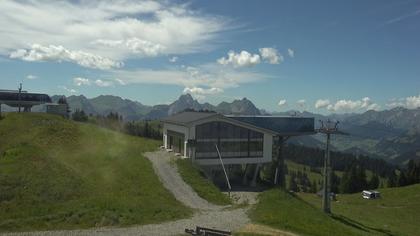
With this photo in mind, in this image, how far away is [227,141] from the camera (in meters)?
58.5

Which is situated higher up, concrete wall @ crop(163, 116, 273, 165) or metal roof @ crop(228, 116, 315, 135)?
metal roof @ crop(228, 116, 315, 135)

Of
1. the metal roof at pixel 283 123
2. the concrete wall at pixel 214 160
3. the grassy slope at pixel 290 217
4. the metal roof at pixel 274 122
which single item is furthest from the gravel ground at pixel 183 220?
the metal roof at pixel 283 123

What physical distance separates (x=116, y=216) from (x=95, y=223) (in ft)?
6.19

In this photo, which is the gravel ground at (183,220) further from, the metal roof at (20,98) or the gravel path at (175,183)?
the metal roof at (20,98)

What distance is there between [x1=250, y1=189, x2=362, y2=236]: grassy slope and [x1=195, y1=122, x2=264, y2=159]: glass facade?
12543 mm

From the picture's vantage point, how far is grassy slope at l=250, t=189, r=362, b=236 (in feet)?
113

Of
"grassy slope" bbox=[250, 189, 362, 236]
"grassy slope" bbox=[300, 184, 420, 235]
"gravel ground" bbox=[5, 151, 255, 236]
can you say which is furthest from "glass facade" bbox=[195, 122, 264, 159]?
"grassy slope" bbox=[300, 184, 420, 235]

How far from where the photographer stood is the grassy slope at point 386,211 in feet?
189

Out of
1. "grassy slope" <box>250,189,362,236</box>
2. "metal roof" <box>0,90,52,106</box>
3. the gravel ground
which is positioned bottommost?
"grassy slope" <box>250,189,362,236</box>

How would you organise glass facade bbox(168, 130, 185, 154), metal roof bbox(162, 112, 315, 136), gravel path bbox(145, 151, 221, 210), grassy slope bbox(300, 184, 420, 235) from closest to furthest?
gravel path bbox(145, 151, 221, 210), grassy slope bbox(300, 184, 420, 235), glass facade bbox(168, 130, 185, 154), metal roof bbox(162, 112, 315, 136)

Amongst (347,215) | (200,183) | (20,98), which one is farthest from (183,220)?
(20,98)

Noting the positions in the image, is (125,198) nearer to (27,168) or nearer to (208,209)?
(208,209)

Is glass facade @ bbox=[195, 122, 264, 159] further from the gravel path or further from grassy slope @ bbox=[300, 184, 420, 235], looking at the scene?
grassy slope @ bbox=[300, 184, 420, 235]

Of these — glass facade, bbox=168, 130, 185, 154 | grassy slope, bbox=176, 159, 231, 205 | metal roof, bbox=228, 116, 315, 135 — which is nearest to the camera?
grassy slope, bbox=176, 159, 231, 205
